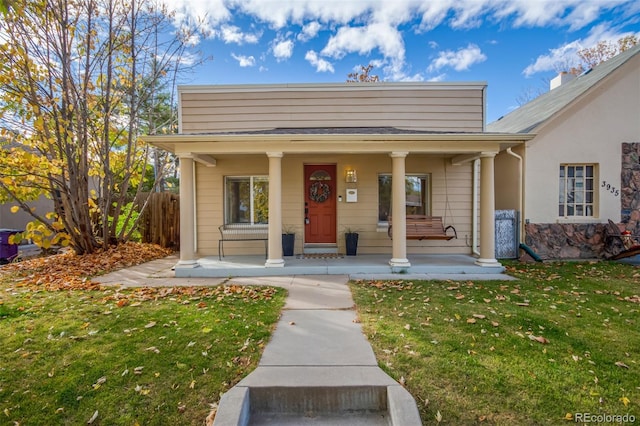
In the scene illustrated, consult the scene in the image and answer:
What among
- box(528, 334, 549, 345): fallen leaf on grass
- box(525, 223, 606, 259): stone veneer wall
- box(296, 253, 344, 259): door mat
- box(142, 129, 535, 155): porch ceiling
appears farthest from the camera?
box(525, 223, 606, 259): stone veneer wall

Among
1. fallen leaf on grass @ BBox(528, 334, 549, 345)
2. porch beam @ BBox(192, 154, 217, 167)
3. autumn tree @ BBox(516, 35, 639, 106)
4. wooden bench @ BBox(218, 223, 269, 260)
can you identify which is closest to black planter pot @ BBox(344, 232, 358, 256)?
wooden bench @ BBox(218, 223, 269, 260)

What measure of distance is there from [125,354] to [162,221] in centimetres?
716

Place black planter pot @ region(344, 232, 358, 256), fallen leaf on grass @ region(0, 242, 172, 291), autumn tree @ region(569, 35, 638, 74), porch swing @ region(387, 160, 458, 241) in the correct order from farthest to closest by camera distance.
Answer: autumn tree @ region(569, 35, 638, 74) → black planter pot @ region(344, 232, 358, 256) → porch swing @ region(387, 160, 458, 241) → fallen leaf on grass @ region(0, 242, 172, 291)

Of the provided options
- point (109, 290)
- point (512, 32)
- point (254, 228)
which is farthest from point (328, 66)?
point (109, 290)

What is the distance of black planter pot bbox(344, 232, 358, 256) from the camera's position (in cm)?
694

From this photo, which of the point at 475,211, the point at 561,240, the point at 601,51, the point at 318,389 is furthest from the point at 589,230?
the point at 601,51

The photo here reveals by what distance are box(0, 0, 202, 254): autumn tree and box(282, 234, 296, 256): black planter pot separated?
4.69 meters

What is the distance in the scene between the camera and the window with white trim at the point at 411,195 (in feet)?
24.0

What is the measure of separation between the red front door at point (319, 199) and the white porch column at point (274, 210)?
152 cm

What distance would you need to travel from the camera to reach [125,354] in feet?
8.81

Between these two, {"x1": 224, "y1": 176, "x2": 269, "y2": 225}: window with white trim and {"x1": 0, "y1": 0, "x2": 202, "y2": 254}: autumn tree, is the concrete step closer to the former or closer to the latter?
{"x1": 224, "y1": 176, "x2": 269, "y2": 225}: window with white trim

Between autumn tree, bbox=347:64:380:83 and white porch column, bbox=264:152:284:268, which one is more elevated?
autumn tree, bbox=347:64:380:83

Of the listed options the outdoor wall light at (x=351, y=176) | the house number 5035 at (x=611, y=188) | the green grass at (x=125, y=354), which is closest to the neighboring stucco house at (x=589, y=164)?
the house number 5035 at (x=611, y=188)
